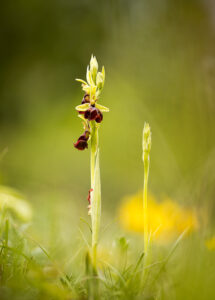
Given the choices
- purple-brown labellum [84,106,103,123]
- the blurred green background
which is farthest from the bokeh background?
purple-brown labellum [84,106,103,123]

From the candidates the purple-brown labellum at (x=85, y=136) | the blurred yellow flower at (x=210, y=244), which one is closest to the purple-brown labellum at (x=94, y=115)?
the purple-brown labellum at (x=85, y=136)

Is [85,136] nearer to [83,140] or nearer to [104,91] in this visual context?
[83,140]

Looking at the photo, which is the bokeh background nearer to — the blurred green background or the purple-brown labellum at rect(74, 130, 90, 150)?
the blurred green background

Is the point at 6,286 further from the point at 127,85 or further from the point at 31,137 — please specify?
the point at 31,137

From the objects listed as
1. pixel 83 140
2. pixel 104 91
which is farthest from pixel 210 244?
pixel 104 91

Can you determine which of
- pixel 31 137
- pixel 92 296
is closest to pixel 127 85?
pixel 31 137

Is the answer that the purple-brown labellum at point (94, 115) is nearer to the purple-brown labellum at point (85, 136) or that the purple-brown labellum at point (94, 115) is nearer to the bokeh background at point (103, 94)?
the purple-brown labellum at point (85, 136)
